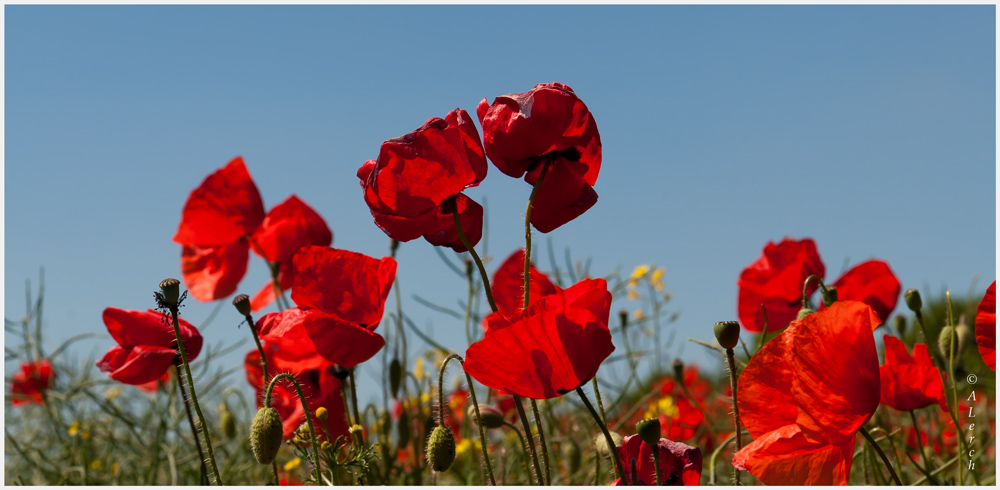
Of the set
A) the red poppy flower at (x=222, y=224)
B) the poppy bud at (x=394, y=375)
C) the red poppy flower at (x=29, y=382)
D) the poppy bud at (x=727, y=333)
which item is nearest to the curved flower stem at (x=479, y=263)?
the poppy bud at (x=727, y=333)

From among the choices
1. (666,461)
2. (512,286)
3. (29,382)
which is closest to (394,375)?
(512,286)

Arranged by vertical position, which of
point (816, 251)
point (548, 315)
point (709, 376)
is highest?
point (816, 251)

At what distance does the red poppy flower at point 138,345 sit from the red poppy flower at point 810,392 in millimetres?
1044

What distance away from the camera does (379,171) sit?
45.8 inches

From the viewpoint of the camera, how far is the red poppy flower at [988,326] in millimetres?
1274

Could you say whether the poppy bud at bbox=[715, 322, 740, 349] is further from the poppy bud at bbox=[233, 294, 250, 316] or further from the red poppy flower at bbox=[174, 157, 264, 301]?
the red poppy flower at bbox=[174, 157, 264, 301]

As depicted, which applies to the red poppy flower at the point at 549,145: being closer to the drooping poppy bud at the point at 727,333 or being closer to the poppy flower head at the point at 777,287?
the drooping poppy bud at the point at 727,333

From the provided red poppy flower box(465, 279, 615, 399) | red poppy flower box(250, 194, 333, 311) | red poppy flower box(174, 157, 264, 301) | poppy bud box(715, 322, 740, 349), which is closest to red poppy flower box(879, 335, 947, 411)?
poppy bud box(715, 322, 740, 349)

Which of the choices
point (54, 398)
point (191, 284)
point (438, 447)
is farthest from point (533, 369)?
point (54, 398)

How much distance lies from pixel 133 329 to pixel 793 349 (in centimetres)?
116

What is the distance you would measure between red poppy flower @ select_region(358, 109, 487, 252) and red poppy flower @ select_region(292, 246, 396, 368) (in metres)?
0.14

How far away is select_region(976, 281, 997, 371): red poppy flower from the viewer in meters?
1.27

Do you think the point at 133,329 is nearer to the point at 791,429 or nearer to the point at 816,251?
the point at 791,429

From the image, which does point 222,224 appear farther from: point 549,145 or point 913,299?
point 913,299
